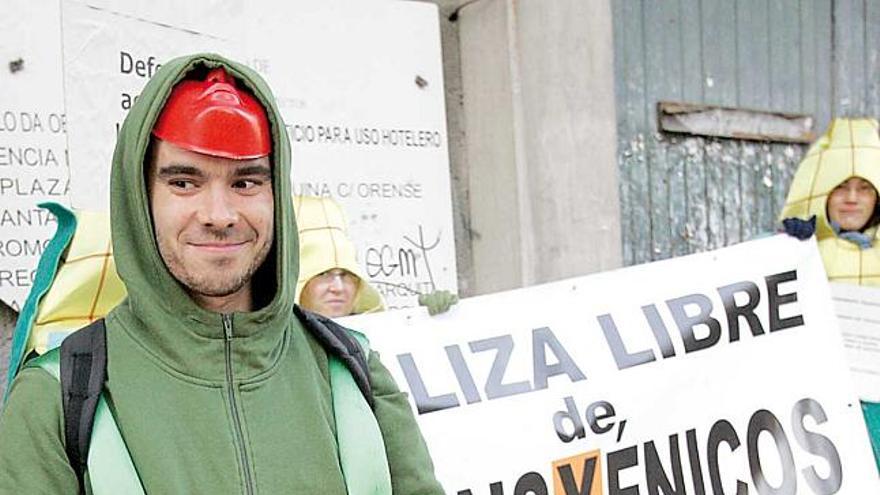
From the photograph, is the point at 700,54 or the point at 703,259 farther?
the point at 700,54

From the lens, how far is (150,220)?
150cm

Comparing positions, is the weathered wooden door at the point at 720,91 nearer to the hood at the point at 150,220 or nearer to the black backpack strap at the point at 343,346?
the black backpack strap at the point at 343,346

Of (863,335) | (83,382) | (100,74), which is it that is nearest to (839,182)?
(863,335)

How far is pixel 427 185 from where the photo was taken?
3.90 meters

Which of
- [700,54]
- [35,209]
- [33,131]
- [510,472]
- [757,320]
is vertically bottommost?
[510,472]

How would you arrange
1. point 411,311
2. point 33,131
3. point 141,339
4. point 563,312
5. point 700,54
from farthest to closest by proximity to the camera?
point 700,54, point 33,131, point 563,312, point 411,311, point 141,339

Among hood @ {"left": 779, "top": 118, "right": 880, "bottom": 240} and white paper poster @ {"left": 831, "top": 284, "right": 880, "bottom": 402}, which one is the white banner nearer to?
white paper poster @ {"left": 831, "top": 284, "right": 880, "bottom": 402}

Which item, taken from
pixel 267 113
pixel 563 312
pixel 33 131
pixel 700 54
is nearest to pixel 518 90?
pixel 700 54

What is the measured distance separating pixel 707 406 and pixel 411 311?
33.0 inches

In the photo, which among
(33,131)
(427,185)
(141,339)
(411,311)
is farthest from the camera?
(427,185)

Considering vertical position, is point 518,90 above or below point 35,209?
above

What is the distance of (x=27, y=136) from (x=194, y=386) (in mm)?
1787

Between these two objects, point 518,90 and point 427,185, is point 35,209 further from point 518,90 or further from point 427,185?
point 518,90

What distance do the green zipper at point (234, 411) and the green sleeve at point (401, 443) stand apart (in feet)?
0.73
